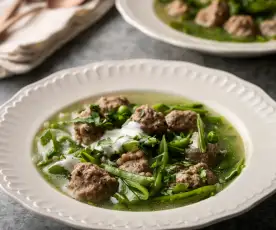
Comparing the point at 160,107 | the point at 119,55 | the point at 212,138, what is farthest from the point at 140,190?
the point at 119,55

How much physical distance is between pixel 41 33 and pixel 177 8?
2.62 feet

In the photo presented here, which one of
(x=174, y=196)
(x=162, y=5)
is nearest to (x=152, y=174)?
(x=174, y=196)

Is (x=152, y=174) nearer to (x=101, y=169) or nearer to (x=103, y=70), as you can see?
(x=101, y=169)

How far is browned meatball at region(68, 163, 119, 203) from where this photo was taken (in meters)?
2.12

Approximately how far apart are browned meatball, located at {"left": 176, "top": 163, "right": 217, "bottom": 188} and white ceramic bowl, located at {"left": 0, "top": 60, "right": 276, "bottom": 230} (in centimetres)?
8

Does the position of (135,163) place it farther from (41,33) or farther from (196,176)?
(41,33)

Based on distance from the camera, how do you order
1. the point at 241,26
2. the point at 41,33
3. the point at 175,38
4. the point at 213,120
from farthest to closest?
the point at 41,33, the point at 241,26, the point at 175,38, the point at 213,120

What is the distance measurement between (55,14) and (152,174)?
177cm

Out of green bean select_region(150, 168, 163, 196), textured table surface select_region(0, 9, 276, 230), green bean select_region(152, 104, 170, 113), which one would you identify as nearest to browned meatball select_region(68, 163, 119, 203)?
green bean select_region(150, 168, 163, 196)

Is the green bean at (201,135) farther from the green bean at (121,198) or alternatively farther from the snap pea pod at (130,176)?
the green bean at (121,198)

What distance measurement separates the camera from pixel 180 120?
246cm

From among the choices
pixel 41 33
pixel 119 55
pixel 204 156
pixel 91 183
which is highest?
pixel 91 183

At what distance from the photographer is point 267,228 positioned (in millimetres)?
2215

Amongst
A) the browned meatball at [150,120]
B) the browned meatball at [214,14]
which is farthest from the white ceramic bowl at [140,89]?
the browned meatball at [214,14]
